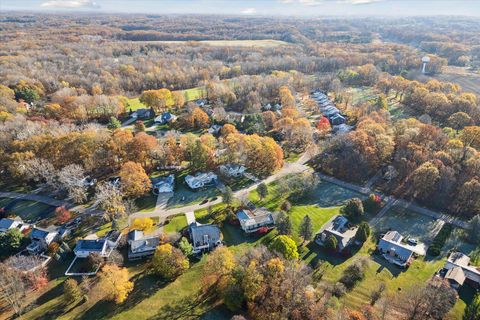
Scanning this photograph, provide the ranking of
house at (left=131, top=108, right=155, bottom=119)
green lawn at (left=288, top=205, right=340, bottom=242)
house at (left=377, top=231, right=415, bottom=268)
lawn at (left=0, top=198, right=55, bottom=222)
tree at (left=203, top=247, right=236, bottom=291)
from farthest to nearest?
1. house at (left=131, top=108, right=155, bottom=119)
2. lawn at (left=0, top=198, right=55, bottom=222)
3. green lawn at (left=288, top=205, right=340, bottom=242)
4. house at (left=377, top=231, right=415, bottom=268)
5. tree at (left=203, top=247, right=236, bottom=291)

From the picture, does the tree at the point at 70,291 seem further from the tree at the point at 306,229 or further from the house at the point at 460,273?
the house at the point at 460,273

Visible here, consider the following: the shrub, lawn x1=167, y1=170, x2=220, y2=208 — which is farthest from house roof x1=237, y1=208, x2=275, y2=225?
the shrub

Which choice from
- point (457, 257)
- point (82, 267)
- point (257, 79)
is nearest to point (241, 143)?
point (82, 267)

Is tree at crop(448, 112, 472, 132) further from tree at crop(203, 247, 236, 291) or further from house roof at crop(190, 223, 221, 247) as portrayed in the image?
tree at crop(203, 247, 236, 291)

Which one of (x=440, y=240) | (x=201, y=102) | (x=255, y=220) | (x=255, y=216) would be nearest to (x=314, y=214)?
(x=255, y=216)

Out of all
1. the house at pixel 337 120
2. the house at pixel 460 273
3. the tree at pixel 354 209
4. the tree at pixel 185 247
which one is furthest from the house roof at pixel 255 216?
the house at pixel 337 120

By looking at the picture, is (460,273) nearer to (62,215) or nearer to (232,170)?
(232,170)

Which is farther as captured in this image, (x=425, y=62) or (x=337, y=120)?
(x=425, y=62)
